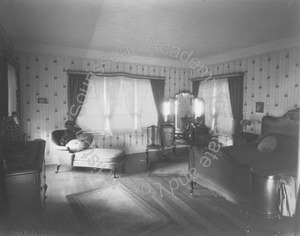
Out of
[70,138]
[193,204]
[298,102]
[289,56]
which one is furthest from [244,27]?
[70,138]

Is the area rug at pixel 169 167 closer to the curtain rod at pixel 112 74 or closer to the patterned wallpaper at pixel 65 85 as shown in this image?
the patterned wallpaper at pixel 65 85

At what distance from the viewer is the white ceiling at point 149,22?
3184 mm

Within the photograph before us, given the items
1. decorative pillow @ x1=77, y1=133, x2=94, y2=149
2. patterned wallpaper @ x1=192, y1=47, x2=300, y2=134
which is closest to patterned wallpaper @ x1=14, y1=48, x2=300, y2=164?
patterned wallpaper @ x1=192, y1=47, x2=300, y2=134

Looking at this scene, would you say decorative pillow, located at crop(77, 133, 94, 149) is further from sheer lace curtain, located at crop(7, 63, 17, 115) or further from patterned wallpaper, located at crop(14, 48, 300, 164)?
sheer lace curtain, located at crop(7, 63, 17, 115)

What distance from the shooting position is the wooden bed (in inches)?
109

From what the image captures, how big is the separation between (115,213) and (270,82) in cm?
462

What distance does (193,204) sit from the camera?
3.48 meters

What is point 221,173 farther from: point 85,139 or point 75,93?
point 75,93

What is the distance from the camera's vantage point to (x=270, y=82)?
5391mm

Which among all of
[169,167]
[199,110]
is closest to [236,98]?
[199,110]

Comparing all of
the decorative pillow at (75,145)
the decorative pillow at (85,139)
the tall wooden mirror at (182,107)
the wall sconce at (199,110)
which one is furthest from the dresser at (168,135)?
the decorative pillow at (75,145)

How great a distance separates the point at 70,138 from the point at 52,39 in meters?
2.28

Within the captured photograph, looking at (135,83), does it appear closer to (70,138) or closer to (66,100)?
(66,100)

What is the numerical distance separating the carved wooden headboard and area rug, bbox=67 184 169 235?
337 cm
